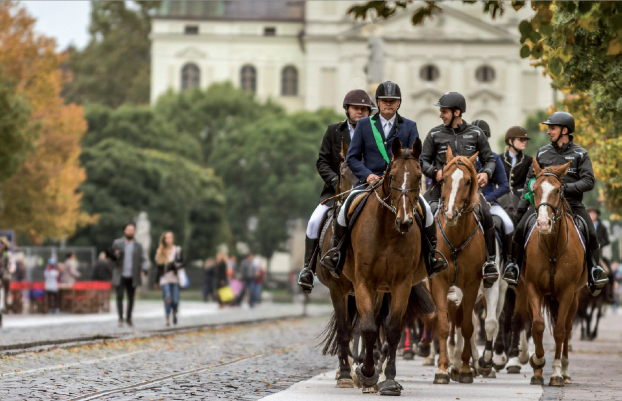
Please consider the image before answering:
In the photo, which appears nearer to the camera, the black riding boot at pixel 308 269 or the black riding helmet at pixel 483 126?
the black riding boot at pixel 308 269

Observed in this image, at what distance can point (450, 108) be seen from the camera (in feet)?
45.2

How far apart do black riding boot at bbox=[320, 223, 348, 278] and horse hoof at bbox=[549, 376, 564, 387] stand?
2669 mm

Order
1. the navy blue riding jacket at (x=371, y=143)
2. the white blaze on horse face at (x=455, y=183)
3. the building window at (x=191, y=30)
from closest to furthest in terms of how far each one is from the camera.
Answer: the navy blue riding jacket at (x=371, y=143), the white blaze on horse face at (x=455, y=183), the building window at (x=191, y=30)

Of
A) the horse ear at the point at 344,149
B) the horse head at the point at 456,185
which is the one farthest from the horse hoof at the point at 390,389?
the horse ear at the point at 344,149

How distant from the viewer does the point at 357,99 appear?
525 inches

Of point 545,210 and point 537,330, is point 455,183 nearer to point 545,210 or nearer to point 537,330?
point 545,210

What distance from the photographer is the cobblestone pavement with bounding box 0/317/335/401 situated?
1133 cm

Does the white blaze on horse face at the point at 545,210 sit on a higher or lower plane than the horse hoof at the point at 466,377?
higher

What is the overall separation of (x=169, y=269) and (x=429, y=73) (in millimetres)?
87856

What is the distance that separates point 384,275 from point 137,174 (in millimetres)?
60025

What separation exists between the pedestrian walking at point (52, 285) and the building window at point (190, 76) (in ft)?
A: 261

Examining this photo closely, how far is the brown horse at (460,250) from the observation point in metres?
12.5

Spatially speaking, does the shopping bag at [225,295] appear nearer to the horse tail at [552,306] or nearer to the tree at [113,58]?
the horse tail at [552,306]

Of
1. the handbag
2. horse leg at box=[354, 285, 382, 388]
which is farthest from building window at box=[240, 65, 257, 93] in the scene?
horse leg at box=[354, 285, 382, 388]
